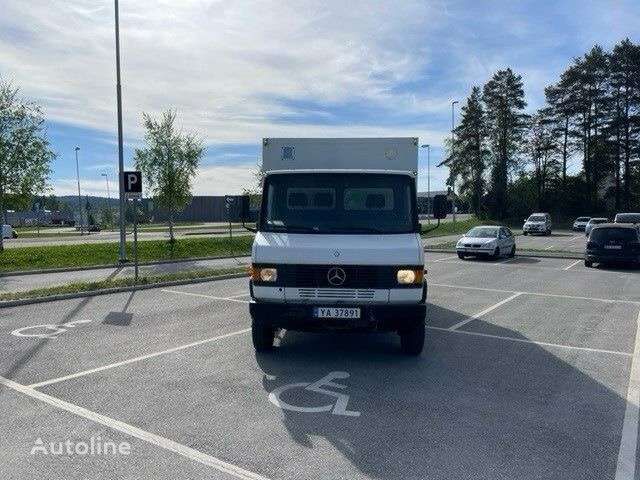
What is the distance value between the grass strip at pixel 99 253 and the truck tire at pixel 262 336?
43.9ft

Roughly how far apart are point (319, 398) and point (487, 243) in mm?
18000

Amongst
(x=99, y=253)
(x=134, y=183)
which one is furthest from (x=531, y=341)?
(x=99, y=253)

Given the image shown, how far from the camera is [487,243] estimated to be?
2197 cm

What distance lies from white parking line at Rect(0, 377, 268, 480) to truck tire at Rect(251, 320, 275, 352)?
234 centimetres

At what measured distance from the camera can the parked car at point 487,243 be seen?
72.2 ft

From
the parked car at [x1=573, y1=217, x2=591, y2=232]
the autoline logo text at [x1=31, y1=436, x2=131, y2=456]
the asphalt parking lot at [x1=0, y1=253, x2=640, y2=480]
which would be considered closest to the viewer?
the asphalt parking lot at [x1=0, y1=253, x2=640, y2=480]

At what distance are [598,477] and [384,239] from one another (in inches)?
136

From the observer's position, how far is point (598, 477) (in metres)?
3.86

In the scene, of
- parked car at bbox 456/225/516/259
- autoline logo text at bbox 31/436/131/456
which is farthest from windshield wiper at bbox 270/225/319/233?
parked car at bbox 456/225/516/259

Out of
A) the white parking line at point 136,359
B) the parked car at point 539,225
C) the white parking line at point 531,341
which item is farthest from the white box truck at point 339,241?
the parked car at point 539,225

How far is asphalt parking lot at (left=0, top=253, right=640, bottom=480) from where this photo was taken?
4027 millimetres

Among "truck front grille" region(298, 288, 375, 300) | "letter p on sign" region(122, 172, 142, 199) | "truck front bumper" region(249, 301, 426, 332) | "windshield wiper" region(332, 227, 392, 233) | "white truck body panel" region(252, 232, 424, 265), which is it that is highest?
"letter p on sign" region(122, 172, 142, 199)

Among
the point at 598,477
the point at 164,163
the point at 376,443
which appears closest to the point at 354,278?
the point at 376,443

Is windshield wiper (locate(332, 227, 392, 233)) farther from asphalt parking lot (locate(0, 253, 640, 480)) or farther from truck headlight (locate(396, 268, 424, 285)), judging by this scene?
asphalt parking lot (locate(0, 253, 640, 480))
